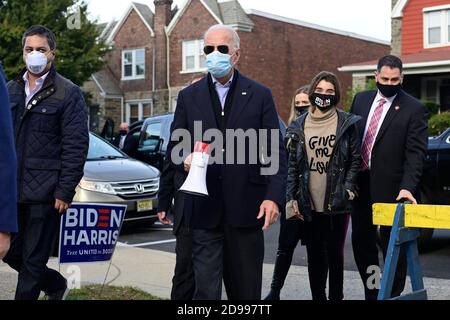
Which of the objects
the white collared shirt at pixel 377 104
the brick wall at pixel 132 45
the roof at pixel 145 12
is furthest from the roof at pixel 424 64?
the white collared shirt at pixel 377 104

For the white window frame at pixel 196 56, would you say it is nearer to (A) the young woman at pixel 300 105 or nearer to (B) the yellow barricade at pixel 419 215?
(A) the young woman at pixel 300 105

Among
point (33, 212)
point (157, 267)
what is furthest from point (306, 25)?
point (33, 212)

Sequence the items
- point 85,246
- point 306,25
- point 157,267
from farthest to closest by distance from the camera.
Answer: point 306,25 → point 157,267 → point 85,246

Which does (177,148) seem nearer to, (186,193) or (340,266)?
(186,193)

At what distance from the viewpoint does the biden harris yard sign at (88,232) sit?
6.13 m

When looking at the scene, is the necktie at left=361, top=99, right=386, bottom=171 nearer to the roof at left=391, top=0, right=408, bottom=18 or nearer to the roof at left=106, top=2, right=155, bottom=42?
the roof at left=391, top=0, right=408, bottom=18

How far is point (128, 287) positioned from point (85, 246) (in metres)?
0.77

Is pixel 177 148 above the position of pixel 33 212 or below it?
above

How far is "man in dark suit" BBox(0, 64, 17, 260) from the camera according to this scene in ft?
9.76

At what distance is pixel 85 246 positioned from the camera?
6246 mm

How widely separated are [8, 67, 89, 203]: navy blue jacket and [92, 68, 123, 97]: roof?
3401cm

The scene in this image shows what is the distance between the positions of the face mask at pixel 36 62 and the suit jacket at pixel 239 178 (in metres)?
1.31

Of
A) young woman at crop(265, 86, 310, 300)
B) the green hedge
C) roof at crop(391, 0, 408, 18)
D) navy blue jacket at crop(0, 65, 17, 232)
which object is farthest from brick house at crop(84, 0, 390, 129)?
navy blue jacket at crop(0, 65, 17, 232)

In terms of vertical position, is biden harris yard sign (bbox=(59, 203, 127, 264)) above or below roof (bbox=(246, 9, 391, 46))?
below
